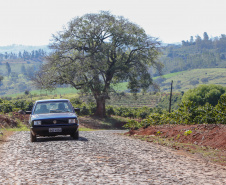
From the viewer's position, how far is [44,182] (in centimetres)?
683

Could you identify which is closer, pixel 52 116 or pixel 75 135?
pixel 52 116

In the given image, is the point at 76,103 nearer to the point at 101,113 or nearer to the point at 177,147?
the point at 101,113

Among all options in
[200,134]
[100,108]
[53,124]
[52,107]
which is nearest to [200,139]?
[200,134]

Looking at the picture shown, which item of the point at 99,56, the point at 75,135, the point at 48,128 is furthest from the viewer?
the point at 99,56

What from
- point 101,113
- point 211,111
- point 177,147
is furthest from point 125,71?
point 177,147

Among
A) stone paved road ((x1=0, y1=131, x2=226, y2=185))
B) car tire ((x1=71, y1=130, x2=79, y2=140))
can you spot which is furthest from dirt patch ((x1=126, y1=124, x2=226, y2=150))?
car tire ((x1=71, y1=130, x2=79, y2=140))

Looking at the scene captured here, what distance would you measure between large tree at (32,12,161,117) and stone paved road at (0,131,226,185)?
32.9 meters

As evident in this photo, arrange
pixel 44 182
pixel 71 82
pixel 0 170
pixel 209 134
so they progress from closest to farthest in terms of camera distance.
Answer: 1. pixel 44 182
2. pixel 0 170
3. pixel 209 134
4. pixel 71 82

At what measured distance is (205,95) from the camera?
297 feet

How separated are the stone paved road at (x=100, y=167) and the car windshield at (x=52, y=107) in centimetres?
317

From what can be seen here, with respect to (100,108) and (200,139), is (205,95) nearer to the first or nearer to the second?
(100,108)

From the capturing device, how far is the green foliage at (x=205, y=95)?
89.7 m

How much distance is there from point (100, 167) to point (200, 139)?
6336 millimetres

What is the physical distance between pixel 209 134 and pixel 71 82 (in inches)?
1340
